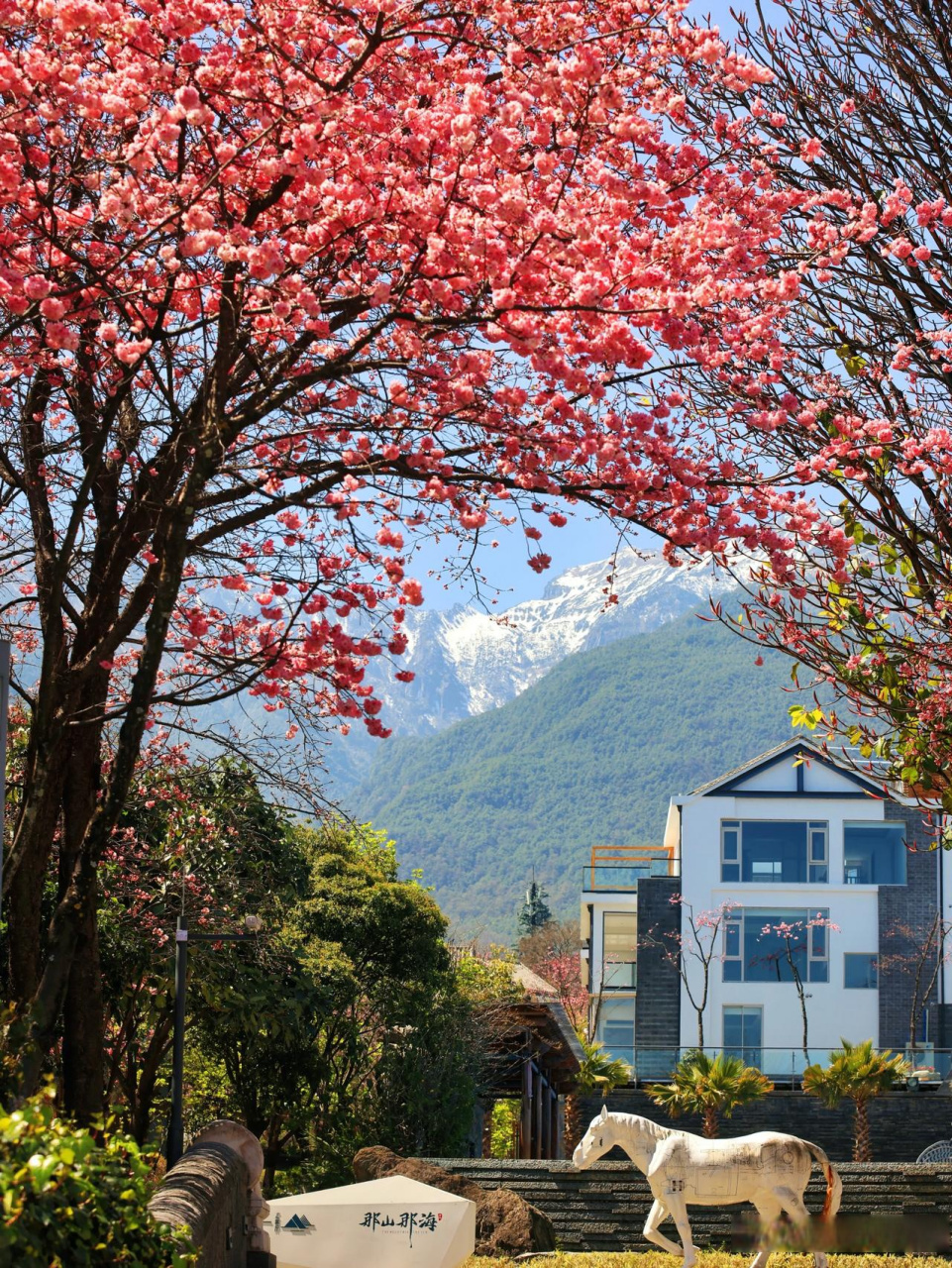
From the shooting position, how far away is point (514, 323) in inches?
269

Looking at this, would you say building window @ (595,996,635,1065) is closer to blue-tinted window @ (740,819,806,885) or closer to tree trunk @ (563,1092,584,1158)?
blue-tinted window @ (740,819,806,885)

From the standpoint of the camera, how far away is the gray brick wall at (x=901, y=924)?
37312 mm

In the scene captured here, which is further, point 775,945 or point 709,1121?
point 775,945

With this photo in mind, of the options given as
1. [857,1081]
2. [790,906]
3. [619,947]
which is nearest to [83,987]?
[857,1081]

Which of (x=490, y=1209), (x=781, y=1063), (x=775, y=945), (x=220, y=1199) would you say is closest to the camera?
(x=220, y=1199)

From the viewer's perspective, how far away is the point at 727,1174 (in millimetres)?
12320

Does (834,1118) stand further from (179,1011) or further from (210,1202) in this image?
(210,1202)

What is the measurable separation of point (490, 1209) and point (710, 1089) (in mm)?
9987

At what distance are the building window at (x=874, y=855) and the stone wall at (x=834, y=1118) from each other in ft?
32.9

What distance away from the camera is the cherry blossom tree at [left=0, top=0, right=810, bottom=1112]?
679cm

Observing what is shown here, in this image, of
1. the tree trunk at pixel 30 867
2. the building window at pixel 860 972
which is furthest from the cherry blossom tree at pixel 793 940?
the tree trunk at pixel 30 867

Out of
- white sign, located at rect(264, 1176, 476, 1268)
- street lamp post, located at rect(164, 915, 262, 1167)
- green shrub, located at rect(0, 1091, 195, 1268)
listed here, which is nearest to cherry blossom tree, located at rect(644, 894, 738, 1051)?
white sign, located at rect(264, 1176, 476, 1268)

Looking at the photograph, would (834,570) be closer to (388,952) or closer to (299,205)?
(299,205)

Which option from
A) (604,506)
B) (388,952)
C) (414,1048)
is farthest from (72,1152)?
(388,952)
